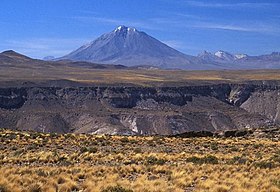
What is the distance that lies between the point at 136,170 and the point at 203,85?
509 ft

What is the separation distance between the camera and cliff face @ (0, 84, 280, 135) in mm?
118981

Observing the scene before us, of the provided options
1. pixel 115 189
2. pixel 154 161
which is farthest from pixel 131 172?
pixel 115 189

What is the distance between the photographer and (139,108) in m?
149

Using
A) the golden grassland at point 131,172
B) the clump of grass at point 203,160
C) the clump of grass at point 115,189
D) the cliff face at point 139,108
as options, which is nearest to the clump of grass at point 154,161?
the golden grassland at point 131,172

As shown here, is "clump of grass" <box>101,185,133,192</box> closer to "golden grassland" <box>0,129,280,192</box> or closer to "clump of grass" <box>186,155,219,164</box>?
"golden grassland" <box>0,129,280,192</box>

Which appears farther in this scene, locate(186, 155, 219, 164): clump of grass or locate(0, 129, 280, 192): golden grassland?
locate(186, 155, 219, 164): clump of grass

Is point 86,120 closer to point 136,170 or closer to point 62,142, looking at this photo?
point 62,142

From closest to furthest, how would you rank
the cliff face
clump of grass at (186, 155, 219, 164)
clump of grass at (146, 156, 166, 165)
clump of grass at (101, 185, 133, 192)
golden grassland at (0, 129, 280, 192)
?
clump of grass at (101, 185, 133, 192) → golden grassland at (0, 129, 280, 192) → clump of grass at (146, 156, 166, 165) → clump of grass at (186, 155, 219, 164) → the cliff face

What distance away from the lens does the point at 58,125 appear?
116 metres

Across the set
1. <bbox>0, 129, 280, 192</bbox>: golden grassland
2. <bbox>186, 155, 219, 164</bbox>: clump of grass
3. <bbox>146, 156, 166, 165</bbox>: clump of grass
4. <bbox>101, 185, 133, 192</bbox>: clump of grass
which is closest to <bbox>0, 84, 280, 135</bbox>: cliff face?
<bbox>0, 129, 280, 192</bbox>: golden grassland

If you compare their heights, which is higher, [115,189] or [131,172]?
[115,189]

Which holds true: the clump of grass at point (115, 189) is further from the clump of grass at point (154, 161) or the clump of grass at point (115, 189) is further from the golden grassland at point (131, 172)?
the clump of grass at point (154, 161)

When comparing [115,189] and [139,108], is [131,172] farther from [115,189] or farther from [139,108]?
[139,108]

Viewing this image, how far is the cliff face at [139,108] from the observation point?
390 feet
